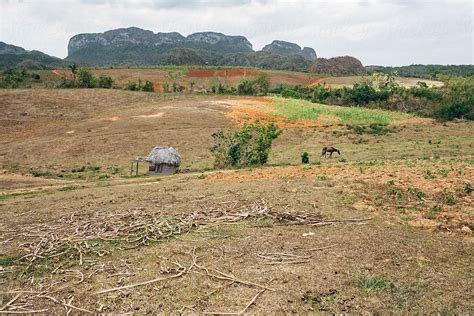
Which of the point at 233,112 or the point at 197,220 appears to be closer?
the point at 197,220

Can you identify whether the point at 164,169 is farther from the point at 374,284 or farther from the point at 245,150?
the point at 374,284

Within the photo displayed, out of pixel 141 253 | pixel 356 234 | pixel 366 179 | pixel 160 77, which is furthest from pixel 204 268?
pixel 160 77

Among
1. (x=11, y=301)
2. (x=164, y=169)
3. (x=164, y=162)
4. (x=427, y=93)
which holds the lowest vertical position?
(x=164, y=169)

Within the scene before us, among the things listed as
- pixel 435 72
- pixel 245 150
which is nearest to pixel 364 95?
pixel 245 150

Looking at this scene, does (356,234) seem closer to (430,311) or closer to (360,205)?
(360,205)

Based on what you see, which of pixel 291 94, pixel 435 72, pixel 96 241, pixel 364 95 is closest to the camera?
pixel 96 241

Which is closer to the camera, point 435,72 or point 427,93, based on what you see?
point 427,93

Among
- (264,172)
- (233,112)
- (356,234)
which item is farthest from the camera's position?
(233,112)

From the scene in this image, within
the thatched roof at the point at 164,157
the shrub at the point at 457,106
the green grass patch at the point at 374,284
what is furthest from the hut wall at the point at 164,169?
the shrub at the point at 457,106

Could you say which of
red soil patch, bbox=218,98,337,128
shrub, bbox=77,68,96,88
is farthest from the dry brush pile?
shrub, bbox=77,68,96,88

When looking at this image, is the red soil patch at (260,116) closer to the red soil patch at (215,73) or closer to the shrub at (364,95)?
the shrub at (364,95)

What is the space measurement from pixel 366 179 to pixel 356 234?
5477 millimetres

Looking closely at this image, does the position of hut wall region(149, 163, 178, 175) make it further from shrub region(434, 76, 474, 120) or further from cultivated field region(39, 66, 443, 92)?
cultivated field region(39, 66, 443, 92)

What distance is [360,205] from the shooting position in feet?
43.5
